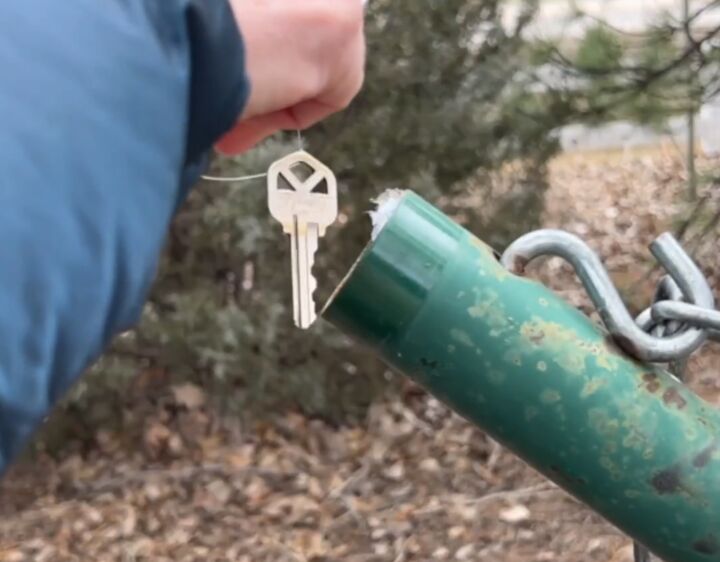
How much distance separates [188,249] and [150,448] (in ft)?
1.93

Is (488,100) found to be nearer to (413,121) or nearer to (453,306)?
(413,121)

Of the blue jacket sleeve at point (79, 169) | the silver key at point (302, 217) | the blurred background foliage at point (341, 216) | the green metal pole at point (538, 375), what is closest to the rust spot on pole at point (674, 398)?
the green metal pole at point (538, 375)

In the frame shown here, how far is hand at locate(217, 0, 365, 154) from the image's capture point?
652mm

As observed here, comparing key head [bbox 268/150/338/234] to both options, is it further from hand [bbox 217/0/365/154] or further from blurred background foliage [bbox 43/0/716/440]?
blurred background foliage [bbox 43/0/716/440]

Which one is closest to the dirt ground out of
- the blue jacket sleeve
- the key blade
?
the key blade

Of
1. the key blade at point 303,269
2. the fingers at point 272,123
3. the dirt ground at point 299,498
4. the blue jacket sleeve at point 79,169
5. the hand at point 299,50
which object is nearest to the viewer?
the blue jacket sleeve at point 79,169

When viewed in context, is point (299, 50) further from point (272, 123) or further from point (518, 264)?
point (518, 264)

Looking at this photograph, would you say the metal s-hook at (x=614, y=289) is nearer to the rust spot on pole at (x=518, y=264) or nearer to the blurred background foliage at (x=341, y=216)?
the rust spot on pole at (x=518, y=264)

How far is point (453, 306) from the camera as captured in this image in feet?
2.66

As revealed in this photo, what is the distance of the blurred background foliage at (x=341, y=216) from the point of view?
299 cm

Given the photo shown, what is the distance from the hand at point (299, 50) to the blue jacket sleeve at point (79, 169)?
0.25 feet

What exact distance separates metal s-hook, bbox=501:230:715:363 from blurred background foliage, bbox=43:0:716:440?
1.94 m

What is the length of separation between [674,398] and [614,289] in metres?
0.09

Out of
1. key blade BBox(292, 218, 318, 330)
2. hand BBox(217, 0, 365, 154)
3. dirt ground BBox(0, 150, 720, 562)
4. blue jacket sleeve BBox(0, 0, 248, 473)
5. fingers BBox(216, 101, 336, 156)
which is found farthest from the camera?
dirt ground BBox(0, 150, 720, 562)
